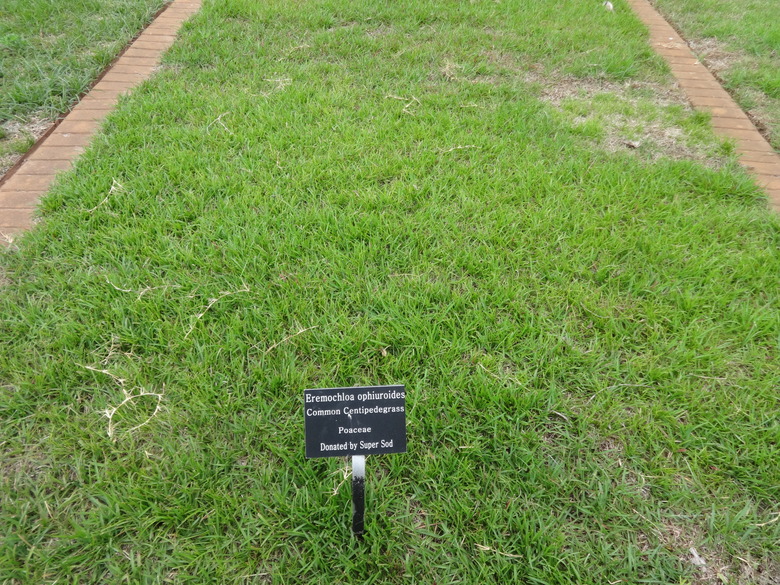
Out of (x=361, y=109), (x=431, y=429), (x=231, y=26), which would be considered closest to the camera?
(x=431, y=429)

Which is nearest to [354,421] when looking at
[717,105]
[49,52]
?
[717,105]

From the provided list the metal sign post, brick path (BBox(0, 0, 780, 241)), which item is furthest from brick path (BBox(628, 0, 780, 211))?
the metal sign post

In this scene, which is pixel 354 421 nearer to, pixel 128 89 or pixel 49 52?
pixel 128 89

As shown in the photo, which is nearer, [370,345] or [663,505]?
[663,505]

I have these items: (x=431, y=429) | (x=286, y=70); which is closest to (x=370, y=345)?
(x=431, y=429)

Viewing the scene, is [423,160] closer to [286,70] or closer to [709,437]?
[286,70]

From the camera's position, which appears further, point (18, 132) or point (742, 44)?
point (742, 44)

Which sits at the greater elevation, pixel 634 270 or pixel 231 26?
pixel 231 26

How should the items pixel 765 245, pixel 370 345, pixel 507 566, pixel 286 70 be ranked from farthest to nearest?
1. pixel 286 70
2. pixel 765 245
3. pixel 370 345
4. pixel 507 566

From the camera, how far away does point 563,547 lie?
1.55m

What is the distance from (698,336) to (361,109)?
8.26ft

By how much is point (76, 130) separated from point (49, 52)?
1.18m

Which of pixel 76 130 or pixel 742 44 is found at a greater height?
pixel 742 44

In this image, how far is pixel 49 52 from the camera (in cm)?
377
